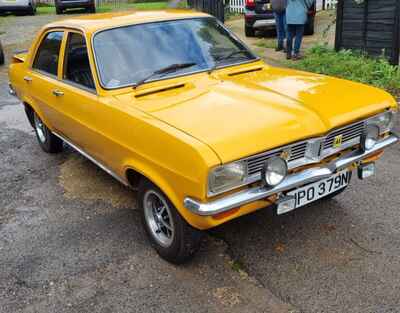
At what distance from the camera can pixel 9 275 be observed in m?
3.57

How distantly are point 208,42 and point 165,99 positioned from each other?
3.47 feet

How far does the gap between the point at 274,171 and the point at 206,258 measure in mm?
995

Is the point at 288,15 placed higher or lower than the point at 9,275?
higher

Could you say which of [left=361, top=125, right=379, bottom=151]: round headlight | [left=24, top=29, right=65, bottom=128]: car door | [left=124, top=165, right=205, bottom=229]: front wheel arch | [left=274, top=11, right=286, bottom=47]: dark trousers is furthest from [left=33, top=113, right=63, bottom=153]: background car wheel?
[left=274, top=11, right=286, bottom=47]: dark trousers

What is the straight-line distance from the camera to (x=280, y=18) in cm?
1055

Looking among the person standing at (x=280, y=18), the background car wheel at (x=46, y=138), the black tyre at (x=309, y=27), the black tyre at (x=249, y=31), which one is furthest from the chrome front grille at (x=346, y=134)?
the black tyre at (x=249, y=31)

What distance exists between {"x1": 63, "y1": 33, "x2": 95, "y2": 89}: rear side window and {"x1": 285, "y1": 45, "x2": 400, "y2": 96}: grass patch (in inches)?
195

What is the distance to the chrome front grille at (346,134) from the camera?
3348 mm

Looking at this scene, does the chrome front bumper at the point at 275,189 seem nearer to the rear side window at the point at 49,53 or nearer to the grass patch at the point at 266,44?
the rear side window at the point at 49,53

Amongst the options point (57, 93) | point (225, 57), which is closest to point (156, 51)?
point (225, 57)

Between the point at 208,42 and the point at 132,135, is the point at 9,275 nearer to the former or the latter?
the point at 132,135

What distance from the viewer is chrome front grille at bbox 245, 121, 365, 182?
3.00 meters

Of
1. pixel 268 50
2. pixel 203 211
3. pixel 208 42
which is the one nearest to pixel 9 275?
pixel 203 211

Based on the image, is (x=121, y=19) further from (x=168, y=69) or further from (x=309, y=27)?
(x=309, y=27)
